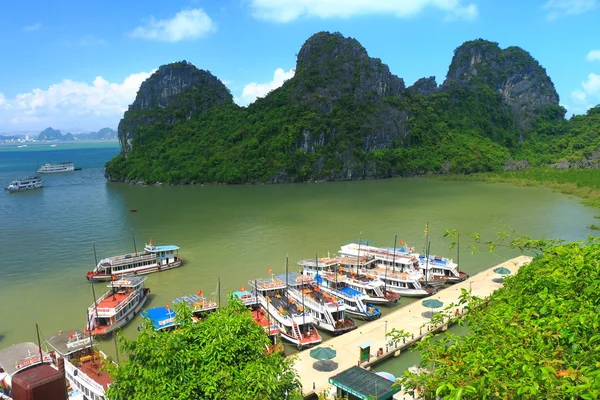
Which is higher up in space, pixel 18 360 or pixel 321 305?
pixel 321 305

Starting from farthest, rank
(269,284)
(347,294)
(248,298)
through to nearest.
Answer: (347,294), (269,284), (248,298)

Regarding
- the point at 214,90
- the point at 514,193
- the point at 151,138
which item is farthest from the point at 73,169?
the point at 514,193

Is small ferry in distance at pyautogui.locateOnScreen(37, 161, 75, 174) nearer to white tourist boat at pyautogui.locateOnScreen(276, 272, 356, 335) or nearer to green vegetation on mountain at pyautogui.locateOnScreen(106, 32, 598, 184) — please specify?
green vegetation on mountain at pyautogui.locateOnScreen(106, 32, 598, 184)

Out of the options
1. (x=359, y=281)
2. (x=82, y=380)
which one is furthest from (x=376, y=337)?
(x=82, y=380)

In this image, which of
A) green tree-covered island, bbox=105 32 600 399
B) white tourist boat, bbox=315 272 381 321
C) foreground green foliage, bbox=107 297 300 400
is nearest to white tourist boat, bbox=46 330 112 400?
foreground green foliage, bbox=107 297 300 400

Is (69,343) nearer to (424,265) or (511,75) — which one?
(424,265)

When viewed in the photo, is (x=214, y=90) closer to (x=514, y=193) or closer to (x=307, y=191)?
(x=307, y=191)

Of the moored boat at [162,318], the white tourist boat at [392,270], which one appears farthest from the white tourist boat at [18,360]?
the white tourist boat at [392,270]
